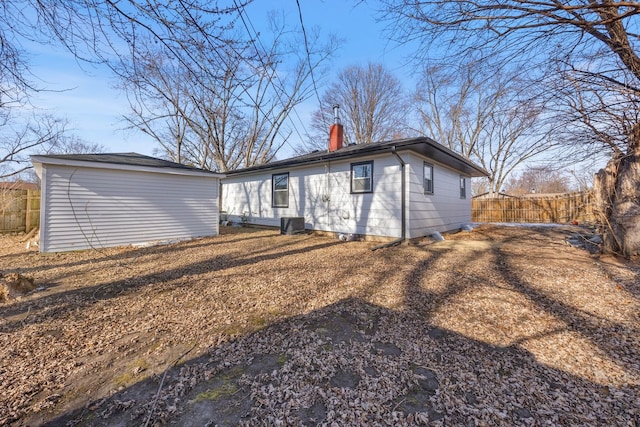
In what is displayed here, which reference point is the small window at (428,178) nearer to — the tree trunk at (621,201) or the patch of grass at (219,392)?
the tree trunk at (621,201)

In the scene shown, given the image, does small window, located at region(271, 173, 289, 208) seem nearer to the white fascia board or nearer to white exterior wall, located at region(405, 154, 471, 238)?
the white fascia board

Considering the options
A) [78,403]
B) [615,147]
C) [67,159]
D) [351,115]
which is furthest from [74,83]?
[351,115]

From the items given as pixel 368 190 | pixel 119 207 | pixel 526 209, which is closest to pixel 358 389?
pixel 368 190

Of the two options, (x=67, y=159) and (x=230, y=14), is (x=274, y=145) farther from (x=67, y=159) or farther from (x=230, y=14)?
(x=230, y=14)

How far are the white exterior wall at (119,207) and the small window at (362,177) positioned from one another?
479 centimetres

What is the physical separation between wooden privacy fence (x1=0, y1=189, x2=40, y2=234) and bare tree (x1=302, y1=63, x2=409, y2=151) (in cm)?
1794

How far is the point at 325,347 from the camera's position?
2303 millimetres

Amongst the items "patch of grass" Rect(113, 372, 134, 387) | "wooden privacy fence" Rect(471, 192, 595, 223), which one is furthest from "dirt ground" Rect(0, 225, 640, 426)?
"wooden privacy fence" Rect(471, 192, 595, 223)

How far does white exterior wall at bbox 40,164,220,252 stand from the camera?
626 centimetres

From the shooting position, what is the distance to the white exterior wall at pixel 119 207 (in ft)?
20.5

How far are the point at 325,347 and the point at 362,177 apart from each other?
648 cm

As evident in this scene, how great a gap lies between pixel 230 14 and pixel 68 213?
660 cm

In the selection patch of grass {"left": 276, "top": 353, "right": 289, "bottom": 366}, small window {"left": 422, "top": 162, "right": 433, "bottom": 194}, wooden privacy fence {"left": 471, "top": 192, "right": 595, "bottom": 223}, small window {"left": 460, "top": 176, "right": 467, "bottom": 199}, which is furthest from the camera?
wooden privacy fence {"left": 471, "top": 192, "right": 595, "bottom": 223}

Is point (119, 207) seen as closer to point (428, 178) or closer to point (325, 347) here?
point (325, 347)
